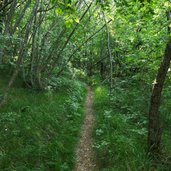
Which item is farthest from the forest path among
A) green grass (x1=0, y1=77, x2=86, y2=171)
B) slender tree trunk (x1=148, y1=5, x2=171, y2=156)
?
slender tree trunk (x1=148, y1=5, x2=171, y2=156)

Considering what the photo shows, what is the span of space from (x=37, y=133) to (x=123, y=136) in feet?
8.50

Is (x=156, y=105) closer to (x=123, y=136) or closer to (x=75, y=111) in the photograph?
(x=123, y=136)

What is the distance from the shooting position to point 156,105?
6059 mm

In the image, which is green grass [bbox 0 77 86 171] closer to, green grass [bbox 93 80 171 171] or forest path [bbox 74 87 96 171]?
forest path [bbox 74 87 96 171]

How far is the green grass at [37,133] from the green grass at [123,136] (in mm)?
877

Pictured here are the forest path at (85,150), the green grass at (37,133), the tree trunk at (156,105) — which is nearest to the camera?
the tree trunk at (156,105)

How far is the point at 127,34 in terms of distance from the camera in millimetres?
15422

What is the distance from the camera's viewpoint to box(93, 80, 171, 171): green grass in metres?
6.07

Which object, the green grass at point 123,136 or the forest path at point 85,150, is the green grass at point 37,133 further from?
the green grass at point 123,136

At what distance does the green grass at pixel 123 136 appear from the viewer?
607 centimetres

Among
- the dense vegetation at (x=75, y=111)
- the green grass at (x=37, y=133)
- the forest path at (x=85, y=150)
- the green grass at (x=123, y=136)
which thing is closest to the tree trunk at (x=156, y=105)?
the dense vegetation at (x=75, y=111)

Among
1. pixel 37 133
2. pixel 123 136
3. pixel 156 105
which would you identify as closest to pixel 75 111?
pixel 37 133

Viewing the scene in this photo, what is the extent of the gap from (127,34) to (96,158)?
33.7ft

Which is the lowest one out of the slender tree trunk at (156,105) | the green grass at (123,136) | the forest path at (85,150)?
the forest path at (85,150)
